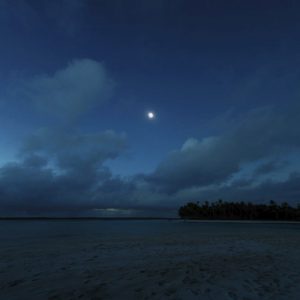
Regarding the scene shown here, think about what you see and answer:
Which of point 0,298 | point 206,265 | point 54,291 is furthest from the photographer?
point 206,265

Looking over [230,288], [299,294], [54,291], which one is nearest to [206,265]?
[230,288]

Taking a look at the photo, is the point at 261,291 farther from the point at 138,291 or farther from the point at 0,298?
the point at 0,298

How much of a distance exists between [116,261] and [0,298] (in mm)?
8829

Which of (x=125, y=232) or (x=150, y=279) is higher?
(x=125, y=232)

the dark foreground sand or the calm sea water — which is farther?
the calm sea water

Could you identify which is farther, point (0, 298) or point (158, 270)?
point (158, 270)

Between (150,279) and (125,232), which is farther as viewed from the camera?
(125,232)

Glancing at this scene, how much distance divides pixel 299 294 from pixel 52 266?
534 inches

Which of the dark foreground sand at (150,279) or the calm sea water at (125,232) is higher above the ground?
the calm sea water at (125,232)

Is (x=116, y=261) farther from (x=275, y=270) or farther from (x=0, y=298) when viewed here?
(x=275, y=270)

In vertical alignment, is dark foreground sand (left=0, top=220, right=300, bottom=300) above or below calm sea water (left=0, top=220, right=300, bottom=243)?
below

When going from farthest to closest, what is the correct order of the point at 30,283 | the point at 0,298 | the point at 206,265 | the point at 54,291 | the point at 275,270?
the point at 206,265, the point at 275,270, the point at 30,283, the point at 54,291, the point at 0,298

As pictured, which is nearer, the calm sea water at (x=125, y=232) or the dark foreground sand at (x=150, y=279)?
the dark foreground sand at (x=150, y=279)

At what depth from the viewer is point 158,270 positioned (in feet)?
46.9
